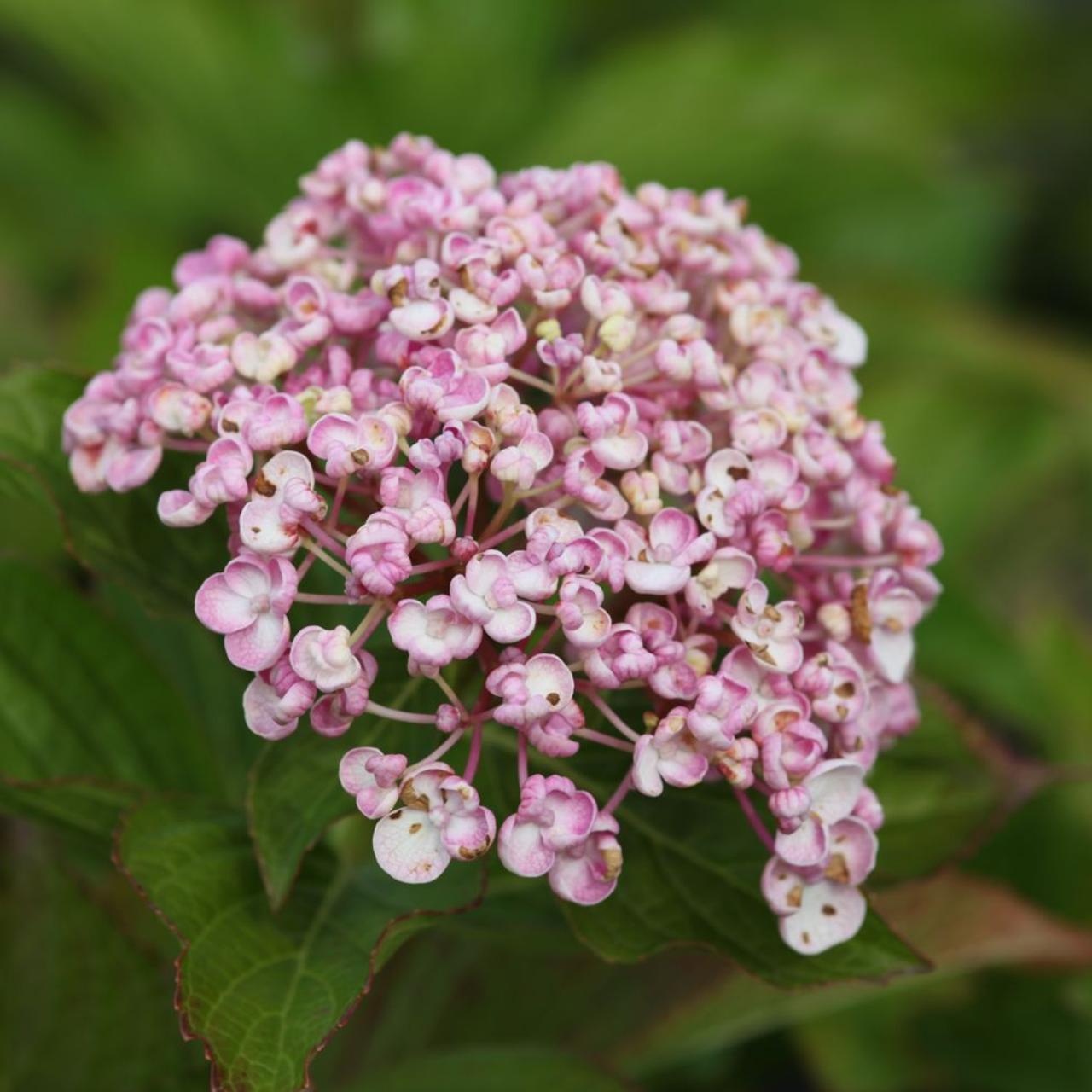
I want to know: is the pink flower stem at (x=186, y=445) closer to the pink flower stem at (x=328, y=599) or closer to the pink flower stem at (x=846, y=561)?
the pink flower stem at (x=328, y=599)

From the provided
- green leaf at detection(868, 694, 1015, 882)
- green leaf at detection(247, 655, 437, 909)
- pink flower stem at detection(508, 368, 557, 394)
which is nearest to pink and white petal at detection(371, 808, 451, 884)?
green leaf at detection(247, 655, 437, 909)

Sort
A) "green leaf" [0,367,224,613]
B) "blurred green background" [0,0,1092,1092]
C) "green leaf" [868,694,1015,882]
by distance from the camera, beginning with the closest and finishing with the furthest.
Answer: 1. "green leaf" [0,367,224,613]
2. "green leaf" [868,694,1015,882]
3. "blurred green background" [0,0,1092,1092]

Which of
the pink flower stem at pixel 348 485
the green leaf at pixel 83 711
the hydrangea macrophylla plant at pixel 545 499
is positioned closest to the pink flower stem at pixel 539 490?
the hydrangea macrophylla plant at pixel 545 499

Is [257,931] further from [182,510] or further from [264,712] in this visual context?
[182,510]

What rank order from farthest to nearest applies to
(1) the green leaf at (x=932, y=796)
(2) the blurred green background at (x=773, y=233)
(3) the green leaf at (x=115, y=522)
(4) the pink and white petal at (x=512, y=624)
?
(2) the blurred green background at (x=773, y=233)
(1) the green leaf at (x=932, y=796)
(3) the green leaf at (x=115, y=522)
(4) the pink and white petal at (x=512, y=624)

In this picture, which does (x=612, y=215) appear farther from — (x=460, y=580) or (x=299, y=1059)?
(x=299, y=1059)

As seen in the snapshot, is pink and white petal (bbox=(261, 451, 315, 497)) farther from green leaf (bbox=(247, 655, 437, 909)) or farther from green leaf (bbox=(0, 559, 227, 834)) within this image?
green leaf (bbox=(0, 559, 227, 834))
